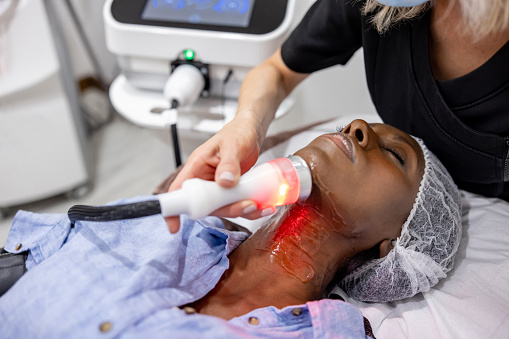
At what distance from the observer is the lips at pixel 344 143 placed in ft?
3.23

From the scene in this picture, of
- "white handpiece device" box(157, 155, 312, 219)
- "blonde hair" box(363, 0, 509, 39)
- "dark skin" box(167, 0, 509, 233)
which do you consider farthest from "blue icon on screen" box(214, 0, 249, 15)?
"white handpiece device" box(157, 155, 312, 219)

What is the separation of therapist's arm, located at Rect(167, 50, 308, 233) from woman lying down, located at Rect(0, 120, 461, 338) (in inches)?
5.5

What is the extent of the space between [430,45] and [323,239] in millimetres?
486

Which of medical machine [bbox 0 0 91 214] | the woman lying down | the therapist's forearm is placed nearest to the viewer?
the woman lying down

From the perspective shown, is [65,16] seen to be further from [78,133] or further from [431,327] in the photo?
[431,327]

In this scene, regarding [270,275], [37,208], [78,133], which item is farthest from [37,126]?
[270,275]

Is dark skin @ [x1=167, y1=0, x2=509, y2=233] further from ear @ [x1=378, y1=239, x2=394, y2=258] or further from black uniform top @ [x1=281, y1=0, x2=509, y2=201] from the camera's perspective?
ear @ [x1=378, y1=239, x2=394, y2=258]

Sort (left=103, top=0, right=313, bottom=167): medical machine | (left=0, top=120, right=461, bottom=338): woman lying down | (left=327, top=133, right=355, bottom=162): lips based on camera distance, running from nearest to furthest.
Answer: (left=0, top=120, right=461, bottom=338): woman lying down → (left=327, top=133, right=355, bottom=162): lips → (left=103, top=0, right=313, bottom=167): medical machine

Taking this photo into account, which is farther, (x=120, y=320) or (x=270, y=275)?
(x=270, y=275)

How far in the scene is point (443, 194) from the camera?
41.8 inches

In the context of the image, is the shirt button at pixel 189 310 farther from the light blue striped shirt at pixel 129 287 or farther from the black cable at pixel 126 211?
the black cable at pixel 126 211

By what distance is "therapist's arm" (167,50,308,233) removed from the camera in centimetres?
84

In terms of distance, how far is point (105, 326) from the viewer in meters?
0.81

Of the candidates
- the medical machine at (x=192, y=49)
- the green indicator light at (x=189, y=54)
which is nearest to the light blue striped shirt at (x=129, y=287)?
the medical machine at (x=192, y=49)
